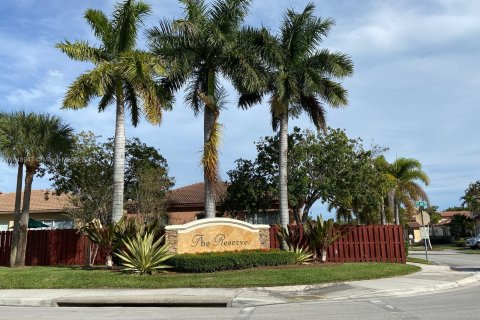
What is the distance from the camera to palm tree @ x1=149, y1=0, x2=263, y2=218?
21.0 metres

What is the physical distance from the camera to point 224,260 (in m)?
16.9

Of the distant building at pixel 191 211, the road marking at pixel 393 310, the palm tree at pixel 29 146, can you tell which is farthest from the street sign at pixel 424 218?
the palm tree at pixel 29 146

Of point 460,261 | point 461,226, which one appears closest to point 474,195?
point 461,226

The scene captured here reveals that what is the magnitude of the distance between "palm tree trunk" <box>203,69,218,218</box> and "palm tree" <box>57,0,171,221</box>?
2233 mm

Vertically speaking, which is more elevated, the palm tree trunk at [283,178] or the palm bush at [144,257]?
the palm tree trunk at [283,178]

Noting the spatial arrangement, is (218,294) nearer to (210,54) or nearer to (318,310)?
(318,310)

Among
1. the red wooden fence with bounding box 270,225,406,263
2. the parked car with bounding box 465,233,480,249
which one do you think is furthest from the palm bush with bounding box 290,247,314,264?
the parked car with bounding box 465,233,480,249

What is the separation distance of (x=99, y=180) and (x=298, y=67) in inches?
460

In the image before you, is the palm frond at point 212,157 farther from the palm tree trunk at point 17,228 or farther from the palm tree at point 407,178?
the palm tree at point 407,178

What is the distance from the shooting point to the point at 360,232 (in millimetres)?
22500

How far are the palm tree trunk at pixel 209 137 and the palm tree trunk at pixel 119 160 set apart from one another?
136 inches

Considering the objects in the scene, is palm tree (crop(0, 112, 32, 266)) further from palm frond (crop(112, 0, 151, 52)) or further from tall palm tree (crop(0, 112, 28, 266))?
palm frond (crop(112, 0, 151, 52))

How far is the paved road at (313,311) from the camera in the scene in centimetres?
947

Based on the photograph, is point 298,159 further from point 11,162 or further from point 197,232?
point 11,162
